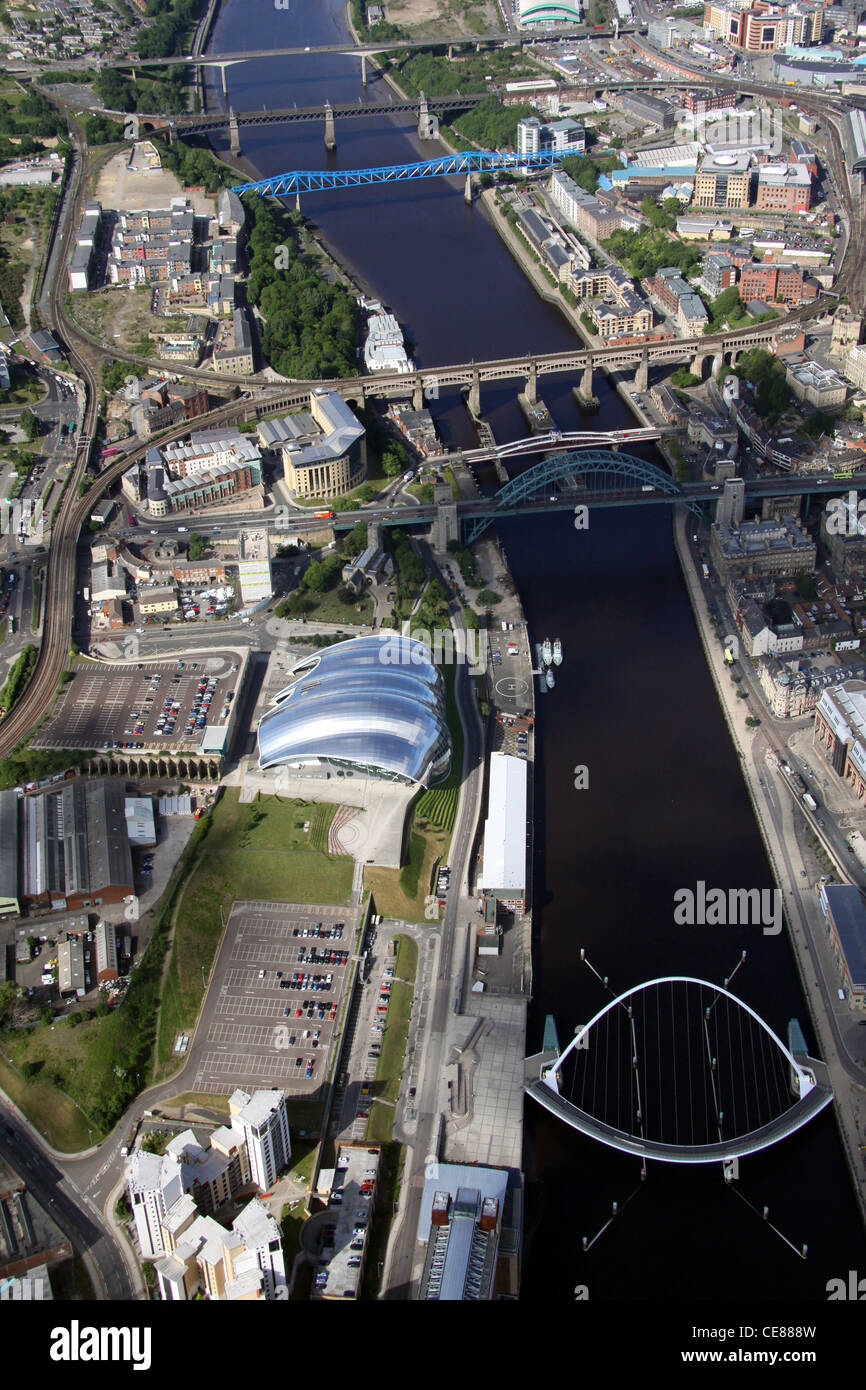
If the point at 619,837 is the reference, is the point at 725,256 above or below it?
above

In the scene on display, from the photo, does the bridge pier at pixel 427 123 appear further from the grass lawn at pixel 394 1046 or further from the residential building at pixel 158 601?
the grass lawn at pixel 394 1046

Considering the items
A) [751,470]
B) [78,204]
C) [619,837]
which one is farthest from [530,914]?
[78,204]

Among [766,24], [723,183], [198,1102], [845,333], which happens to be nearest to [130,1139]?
[198,1102]

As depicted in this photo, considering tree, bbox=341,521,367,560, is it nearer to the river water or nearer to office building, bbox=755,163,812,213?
the river water

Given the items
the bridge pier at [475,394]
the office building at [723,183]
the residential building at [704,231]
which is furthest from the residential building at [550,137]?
the bridge pier at [475,394]

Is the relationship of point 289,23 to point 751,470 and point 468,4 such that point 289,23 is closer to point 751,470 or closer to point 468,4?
point 468,4

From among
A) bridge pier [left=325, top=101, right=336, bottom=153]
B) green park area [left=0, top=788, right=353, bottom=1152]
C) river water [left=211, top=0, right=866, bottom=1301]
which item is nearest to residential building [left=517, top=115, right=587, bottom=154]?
bridge pier [left=325, top=101, right=336, bottom=153]

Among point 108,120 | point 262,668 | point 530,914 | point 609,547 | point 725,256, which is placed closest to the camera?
point 530,914
